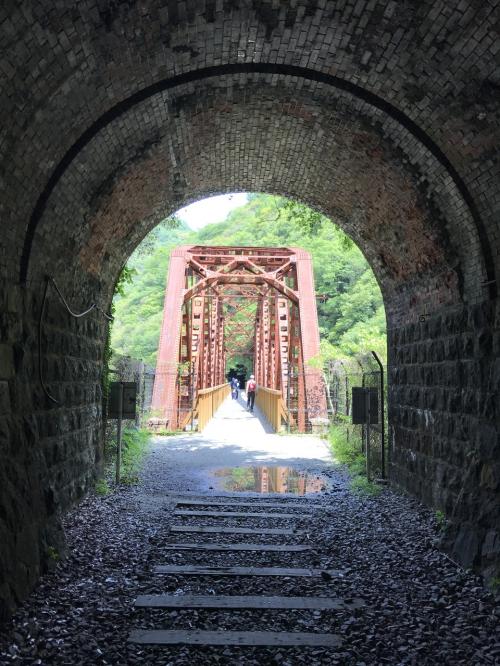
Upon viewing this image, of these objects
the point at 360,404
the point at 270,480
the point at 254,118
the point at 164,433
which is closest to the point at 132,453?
the point at 270,480

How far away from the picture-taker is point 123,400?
28.7 ft

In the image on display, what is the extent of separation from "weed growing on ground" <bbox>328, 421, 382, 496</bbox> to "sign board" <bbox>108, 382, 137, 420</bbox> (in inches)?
131

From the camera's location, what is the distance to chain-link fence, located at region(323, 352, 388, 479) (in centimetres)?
919

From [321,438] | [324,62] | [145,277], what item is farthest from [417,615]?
[145,277]

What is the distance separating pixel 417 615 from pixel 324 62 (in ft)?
15.1

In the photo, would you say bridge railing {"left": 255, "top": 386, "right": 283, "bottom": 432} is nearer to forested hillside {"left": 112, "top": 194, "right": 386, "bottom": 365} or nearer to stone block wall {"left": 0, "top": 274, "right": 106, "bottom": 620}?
forested hillside {"left": 112, "top": 194, "right": 386, "bottom": 365}

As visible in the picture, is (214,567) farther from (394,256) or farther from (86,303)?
(394,256)

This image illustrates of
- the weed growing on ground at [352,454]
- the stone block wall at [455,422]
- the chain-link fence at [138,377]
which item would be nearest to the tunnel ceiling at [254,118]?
the stone block wall at [455,422]

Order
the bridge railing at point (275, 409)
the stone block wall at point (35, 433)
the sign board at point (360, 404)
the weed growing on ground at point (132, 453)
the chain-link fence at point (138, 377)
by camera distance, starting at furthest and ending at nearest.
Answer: the bridge railing at point (275, 409), the chain-link fence at point (138, 377), the weed growing on ground at point (132, 453), the sign board at point (360, 404), the stone block wall at point (35, 433)

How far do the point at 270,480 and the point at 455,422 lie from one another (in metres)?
3.95

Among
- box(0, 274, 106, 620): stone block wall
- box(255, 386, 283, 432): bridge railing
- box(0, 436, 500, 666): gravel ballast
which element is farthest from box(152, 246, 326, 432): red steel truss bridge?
box(0, 436, 500, 666): gravel ballast

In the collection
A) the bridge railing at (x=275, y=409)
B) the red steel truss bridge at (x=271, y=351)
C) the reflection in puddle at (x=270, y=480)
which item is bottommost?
the reflection in puddle at (x=270, y=480)

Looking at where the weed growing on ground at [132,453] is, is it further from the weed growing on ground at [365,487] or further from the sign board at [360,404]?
the sign board at [360,404]

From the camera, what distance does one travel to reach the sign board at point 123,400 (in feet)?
28.4
